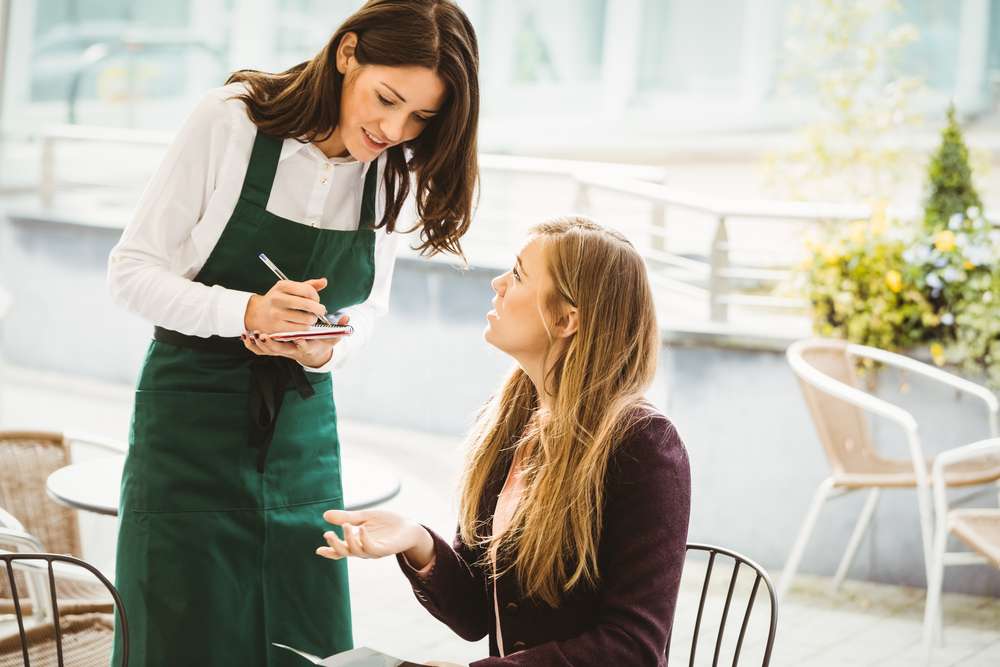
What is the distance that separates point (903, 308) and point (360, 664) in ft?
10.5

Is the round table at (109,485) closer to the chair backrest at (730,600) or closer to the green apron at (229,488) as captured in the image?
the green apron at (229,488)

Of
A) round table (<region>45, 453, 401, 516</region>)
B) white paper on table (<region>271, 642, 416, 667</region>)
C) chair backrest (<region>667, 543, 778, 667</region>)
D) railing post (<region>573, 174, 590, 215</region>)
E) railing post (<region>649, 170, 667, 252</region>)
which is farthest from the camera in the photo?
railing post (<region>573, 174, 590, 215</region>)

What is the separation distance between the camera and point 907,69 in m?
11.3

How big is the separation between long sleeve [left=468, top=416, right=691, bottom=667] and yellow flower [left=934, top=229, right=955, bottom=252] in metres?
2.89

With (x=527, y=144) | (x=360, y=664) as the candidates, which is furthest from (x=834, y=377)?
(x=527, y=144)

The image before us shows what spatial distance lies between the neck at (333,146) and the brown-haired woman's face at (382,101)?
4cm

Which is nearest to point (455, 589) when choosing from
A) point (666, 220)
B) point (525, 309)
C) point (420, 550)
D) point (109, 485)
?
point (420, 550)

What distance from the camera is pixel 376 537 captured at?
168cm

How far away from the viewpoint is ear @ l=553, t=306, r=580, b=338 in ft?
5.81

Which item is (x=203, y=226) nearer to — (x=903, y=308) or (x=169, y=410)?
(x=169, y=410)

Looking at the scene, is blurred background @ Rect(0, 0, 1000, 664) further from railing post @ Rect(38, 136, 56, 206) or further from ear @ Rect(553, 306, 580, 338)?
ear @ Rect(553, 306, 580, 338)

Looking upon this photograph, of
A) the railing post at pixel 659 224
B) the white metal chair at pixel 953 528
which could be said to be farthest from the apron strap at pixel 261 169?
the railing post at pixel 659 224

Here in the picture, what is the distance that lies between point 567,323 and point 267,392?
0.50 metres

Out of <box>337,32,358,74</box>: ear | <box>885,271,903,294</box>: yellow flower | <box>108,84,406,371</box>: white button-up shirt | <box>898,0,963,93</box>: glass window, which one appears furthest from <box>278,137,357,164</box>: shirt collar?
<box>898,0,963,93</box>: glass window
